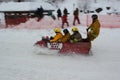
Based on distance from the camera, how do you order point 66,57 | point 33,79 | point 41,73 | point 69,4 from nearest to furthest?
point 33,79
point 41,73
point 66,57
point 69,4

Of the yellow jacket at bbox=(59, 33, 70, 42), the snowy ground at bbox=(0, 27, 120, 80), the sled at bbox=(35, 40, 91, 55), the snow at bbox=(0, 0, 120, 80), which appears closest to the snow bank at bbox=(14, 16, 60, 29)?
the snow at bbox=(0, 0, 120, 80)

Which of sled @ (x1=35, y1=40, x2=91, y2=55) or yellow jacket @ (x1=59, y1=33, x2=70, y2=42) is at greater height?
yellow jacket @ (x1=59, y1=33, x2=70, y2=42)

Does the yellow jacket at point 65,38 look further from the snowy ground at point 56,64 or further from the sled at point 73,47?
the snowy ground at point 56,64

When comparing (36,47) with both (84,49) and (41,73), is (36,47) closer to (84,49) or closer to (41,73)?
(84,49)

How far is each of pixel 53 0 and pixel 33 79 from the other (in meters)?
74.9

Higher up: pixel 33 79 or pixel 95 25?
pixel 95 25

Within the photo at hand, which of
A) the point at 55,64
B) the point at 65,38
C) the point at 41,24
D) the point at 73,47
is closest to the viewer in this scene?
the point at 55,64

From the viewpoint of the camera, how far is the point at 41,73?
25.8 ft

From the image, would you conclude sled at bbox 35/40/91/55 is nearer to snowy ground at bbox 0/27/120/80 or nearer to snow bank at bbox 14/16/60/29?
snowy ground at bbox 0/27/120/80

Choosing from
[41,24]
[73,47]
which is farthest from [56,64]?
[41,24]

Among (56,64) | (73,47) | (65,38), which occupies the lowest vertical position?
(56,64)

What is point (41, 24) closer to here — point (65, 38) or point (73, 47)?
point (65, 38)

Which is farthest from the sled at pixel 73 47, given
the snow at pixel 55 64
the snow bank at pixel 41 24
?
the snow bank at pixel 41 24

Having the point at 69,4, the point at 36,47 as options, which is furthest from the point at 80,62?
the point at 69,4
